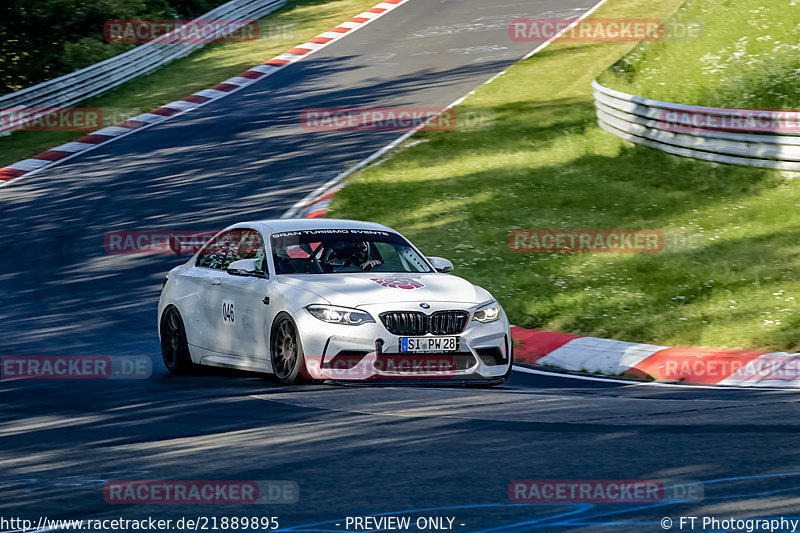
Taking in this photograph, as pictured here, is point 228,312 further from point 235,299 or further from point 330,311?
point 330,311

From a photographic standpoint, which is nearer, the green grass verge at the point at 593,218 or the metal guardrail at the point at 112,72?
the green grass verge at the point at 593,218

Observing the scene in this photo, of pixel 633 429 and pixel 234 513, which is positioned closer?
pixel 234 513

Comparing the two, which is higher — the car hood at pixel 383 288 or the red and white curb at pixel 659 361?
the car hood at pixel 383 288

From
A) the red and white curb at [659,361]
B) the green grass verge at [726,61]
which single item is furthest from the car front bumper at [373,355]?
the green grass verge at [726,61]

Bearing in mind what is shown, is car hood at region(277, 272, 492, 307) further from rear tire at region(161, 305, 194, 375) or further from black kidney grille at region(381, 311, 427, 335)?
rear tire at region(161, 305, 194, 375)

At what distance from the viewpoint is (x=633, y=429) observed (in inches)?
331

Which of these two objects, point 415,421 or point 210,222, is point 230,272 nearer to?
point 415,421

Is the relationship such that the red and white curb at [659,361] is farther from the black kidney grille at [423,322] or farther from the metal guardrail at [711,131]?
the metal guardrail at [711,131]

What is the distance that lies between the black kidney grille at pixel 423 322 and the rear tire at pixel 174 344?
8.62ft

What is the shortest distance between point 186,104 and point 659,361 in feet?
64.8

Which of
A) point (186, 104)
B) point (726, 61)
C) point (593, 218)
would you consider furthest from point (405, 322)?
point (186, 104)

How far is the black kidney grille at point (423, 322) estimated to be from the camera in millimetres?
10242

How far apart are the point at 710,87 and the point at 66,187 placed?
11.8 metres

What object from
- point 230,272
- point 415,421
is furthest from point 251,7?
point 415,421
